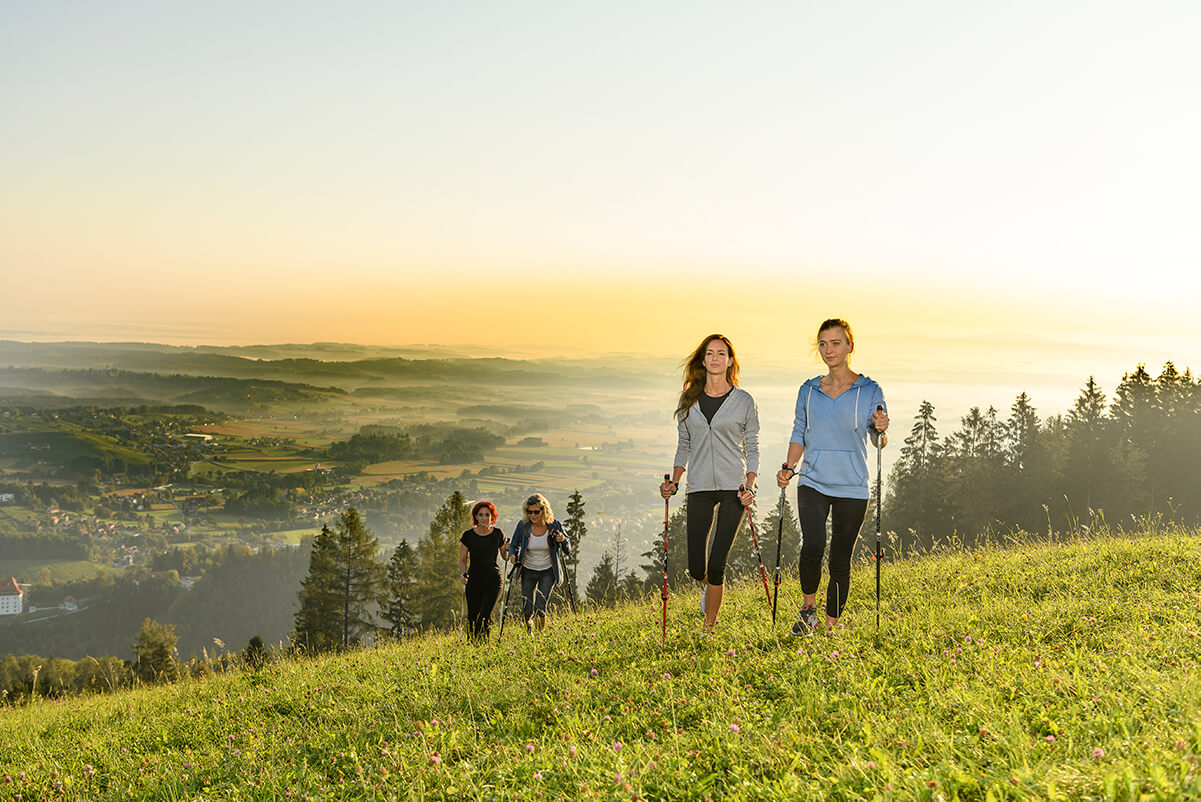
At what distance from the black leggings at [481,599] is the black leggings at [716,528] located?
335 centimetres

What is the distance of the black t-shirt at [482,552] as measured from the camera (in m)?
9.80

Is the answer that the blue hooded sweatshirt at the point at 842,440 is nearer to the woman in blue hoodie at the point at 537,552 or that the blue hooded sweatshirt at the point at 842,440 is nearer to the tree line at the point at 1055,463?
the woman in blue hoodie at the point at 537,552

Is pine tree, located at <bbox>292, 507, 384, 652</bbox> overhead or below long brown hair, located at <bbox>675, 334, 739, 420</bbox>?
below

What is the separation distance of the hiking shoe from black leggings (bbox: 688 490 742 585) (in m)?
0.81

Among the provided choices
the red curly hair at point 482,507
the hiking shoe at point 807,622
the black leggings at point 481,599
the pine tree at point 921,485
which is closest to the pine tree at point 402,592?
the pine tree at point 921,485

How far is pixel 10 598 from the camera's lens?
5640 inches

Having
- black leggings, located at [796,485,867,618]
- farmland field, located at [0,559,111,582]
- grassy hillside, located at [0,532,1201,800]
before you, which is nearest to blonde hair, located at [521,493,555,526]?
grassy hillside, located at [0,532,1201,800]

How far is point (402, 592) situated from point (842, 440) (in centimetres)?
4159

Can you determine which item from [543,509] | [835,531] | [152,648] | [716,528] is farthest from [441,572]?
[835,531]

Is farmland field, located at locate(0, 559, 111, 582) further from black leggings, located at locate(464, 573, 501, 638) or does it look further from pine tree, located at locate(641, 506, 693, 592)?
black leggings, located at locate(464, 573, 501, 638)

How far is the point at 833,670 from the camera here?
207 inches

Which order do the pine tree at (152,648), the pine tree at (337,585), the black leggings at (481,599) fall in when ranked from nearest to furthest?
1. the black leggings at (481,599)
2. the pine tree at (152,648)
3. the pine tree at (337,585)

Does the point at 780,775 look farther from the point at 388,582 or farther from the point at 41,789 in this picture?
the point at 388,582

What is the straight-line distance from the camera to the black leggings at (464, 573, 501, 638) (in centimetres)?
953
